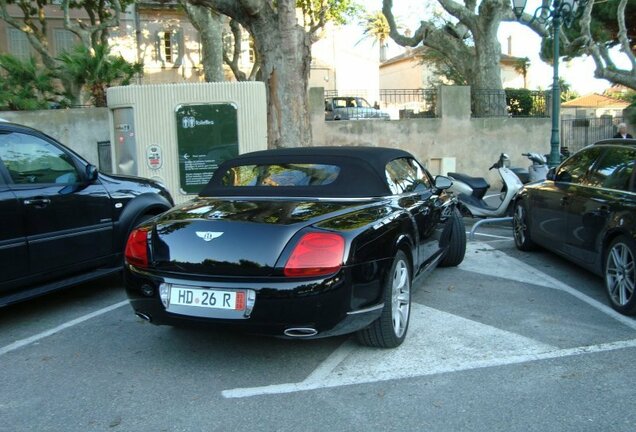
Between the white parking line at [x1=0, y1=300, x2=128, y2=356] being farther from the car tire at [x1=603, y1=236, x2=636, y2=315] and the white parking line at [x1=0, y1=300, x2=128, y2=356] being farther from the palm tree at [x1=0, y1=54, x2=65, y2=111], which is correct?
the palm tree at [x1=0, y1=54, x2=65, y2=111]

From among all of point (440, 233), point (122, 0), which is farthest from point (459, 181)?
→ point (122, 0)

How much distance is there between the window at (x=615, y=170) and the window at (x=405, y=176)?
1.69 meters

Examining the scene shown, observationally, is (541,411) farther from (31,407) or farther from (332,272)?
(31,407)

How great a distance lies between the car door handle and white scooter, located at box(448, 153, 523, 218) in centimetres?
614

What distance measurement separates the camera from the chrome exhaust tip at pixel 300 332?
3.60 meters

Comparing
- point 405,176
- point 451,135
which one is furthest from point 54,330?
point 451,135

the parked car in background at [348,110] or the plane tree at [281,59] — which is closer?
the plane tree at [281,59]

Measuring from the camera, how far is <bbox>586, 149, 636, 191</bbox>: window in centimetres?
532

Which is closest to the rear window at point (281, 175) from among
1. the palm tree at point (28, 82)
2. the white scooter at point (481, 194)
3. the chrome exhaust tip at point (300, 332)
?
the chrome exhaust tip at point (300, 332)

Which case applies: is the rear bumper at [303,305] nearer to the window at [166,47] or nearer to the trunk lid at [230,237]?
the trunk lid at [230,237]

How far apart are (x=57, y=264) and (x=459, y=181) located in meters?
6.78

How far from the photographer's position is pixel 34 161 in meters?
5.14

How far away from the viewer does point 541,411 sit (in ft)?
10.7

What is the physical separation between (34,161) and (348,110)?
→ 41.5ft
